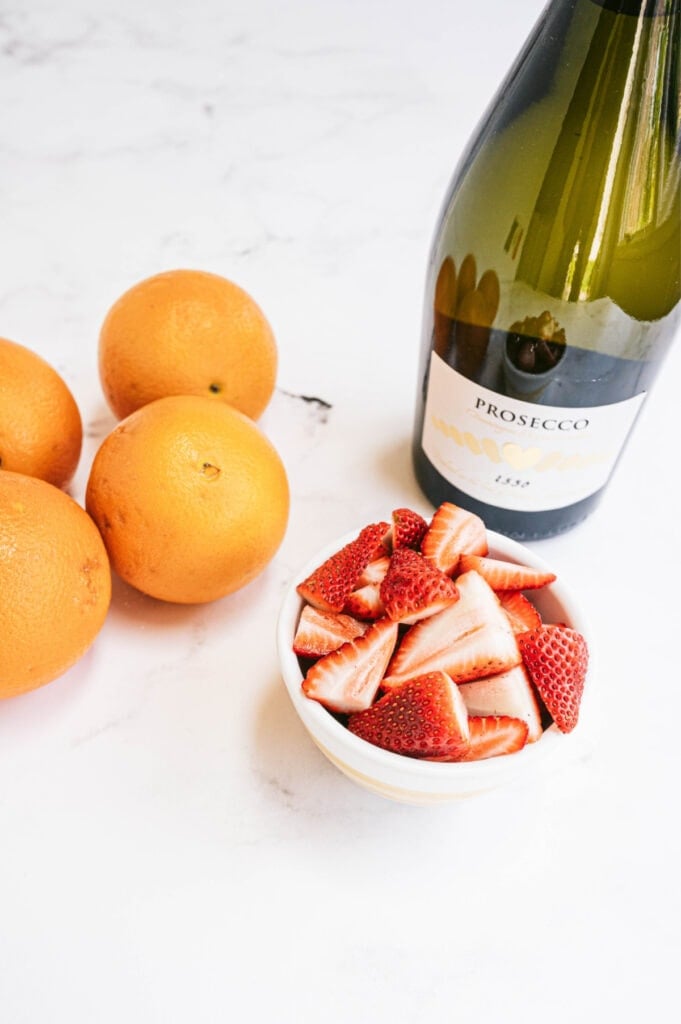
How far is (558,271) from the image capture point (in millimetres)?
505

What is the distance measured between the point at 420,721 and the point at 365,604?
0.08 meters

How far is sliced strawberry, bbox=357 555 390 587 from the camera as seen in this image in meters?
0.44

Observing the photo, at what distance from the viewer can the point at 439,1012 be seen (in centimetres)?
39

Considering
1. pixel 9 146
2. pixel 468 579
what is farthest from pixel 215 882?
pixel 9 146

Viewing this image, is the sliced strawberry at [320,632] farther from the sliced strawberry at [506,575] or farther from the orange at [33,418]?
the orange at [33,418]

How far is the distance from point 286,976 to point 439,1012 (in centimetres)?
7

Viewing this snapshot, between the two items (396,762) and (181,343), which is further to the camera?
(181,343)

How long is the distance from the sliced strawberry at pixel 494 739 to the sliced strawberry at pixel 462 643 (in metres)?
0.03

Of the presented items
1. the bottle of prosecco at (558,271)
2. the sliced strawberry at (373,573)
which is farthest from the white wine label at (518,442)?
the sliced strawberry at (373,573)

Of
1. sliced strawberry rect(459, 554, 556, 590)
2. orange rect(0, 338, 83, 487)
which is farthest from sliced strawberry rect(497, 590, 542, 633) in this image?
orange rect(0, 338, 83, 487)

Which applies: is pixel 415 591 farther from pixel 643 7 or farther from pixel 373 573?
pixel 643 7

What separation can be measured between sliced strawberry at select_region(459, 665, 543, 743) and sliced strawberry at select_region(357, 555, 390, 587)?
7 centimetres

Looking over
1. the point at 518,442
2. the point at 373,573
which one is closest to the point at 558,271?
the point at 518,442

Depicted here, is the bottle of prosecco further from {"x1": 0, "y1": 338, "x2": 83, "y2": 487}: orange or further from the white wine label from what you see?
{"x1": 0, "y1": 338, "x2": 83, "y2": 487}: orange
